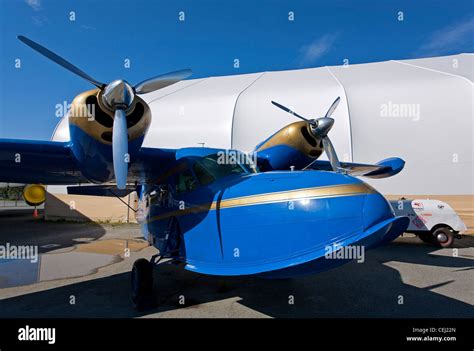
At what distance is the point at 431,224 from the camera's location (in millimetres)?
11641

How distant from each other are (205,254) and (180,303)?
1478 millimetres

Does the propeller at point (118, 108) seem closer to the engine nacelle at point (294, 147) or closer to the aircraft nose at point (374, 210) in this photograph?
the aircraft nose at point (374, 210)

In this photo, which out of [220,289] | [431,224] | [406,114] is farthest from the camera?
[406,114]

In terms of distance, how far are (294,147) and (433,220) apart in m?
8.40

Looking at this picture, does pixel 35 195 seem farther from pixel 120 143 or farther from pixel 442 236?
pixel 442 236

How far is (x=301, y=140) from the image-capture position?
6996 mm

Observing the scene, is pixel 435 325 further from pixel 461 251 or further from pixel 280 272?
pixel 461 251

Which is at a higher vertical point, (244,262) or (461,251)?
(244,262)

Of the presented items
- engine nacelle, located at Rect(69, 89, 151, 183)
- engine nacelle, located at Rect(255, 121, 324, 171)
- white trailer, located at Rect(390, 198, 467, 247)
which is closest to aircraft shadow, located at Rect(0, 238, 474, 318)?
engine nacelle, located at Rect(69, 89, 151, 183)

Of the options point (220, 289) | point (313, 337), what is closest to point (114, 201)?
point (220, 289)

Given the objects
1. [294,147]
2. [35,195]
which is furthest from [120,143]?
[35,195]

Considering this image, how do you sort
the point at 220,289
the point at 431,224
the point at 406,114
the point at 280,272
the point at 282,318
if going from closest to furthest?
the point at 280,272
the point at 282,318
the point at 220,289
the point at 431,224
the point at 406,114

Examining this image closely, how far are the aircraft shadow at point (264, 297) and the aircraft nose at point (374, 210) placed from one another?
2.38 meters

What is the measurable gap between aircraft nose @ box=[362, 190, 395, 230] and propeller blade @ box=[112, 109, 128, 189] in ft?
10.7
